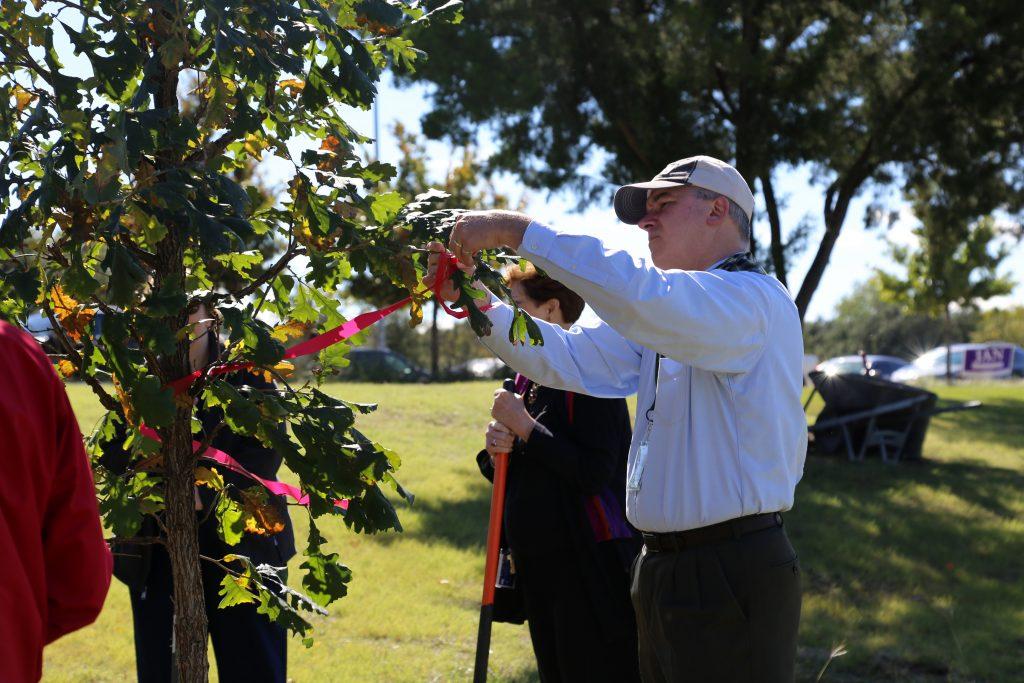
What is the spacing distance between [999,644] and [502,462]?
4.22 meters

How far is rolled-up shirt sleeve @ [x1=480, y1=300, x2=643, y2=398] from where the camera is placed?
140 inches

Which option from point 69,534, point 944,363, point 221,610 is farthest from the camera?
point 944,363

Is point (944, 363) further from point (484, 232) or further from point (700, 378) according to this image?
point (484, 232)

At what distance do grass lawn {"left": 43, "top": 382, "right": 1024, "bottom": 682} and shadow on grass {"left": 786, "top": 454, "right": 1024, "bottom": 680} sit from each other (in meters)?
0.02

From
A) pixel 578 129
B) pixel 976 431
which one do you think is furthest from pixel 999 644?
pixel 976 431

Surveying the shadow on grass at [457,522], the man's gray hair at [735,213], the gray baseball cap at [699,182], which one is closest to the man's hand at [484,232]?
the gray baseball cap at [699,182]

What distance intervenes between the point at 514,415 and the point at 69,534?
85.1 inches

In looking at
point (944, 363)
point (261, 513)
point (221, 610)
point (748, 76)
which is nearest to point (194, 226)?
point (261, 513)

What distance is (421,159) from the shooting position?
26.2 m

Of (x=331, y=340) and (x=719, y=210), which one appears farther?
(x=719, y=210)

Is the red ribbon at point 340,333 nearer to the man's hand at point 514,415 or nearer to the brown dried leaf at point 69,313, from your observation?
the brown dried leaf at point 69,313

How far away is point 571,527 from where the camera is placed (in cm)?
394

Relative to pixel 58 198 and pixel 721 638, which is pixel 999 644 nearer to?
pixel 721 638

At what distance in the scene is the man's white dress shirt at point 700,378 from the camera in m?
2.71
